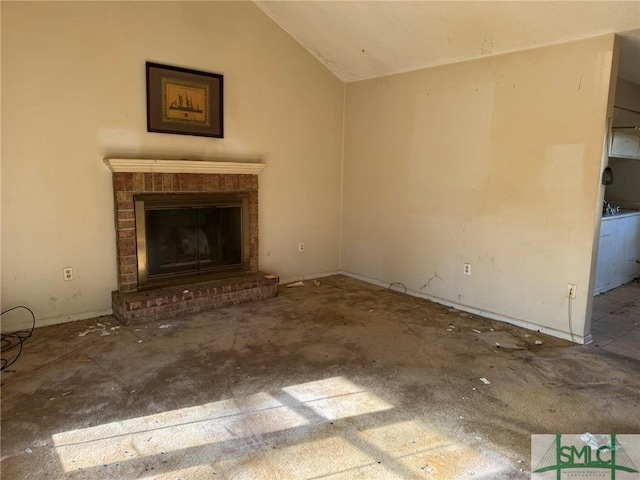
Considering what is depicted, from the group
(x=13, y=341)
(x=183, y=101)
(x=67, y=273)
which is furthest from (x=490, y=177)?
(x=13, y=341)

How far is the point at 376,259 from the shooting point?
486 centimetres

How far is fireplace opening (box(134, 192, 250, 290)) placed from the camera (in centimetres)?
378

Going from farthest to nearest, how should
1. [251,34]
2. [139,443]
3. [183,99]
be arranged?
[251,34] → [183,99] → [139,443]

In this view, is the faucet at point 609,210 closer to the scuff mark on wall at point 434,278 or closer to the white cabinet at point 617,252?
the white cabinet at point 617,252

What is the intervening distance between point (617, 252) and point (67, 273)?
5.36 meters

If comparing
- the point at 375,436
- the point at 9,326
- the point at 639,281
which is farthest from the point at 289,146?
the point at 639,281

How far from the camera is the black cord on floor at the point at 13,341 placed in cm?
281

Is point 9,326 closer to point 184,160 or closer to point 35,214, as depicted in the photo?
point 35,214

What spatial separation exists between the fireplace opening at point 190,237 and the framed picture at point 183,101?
0.60m

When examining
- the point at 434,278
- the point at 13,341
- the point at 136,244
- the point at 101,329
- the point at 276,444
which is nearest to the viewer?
the point at 276,444

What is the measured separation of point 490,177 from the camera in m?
3.73

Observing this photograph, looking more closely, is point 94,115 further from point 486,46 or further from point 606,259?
point 606,259

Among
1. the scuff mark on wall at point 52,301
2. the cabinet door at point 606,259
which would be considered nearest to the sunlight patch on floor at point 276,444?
the scuff mark on wall at point 52,301

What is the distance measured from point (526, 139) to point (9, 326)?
4.17 metres
